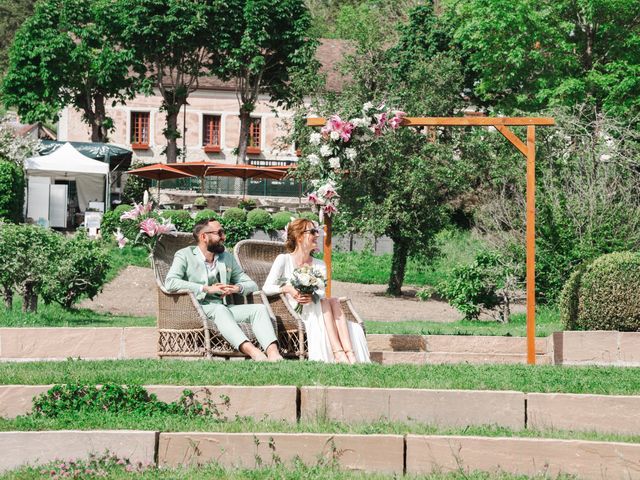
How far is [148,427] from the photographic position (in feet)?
20.6

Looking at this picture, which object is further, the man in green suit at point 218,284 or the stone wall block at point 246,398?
the man in green suit at point 218,284

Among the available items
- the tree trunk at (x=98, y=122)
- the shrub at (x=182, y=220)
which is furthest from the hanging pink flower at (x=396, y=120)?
the tree trunk at (x=98, y=122)

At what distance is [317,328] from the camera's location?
9539mm

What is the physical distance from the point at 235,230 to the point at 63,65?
17.6 m

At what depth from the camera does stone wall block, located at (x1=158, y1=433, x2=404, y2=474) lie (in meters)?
5.92

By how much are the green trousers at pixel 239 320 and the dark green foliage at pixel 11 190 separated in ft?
64.2

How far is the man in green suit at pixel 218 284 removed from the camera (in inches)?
370

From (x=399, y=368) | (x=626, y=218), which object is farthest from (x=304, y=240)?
(x=626, y=218)

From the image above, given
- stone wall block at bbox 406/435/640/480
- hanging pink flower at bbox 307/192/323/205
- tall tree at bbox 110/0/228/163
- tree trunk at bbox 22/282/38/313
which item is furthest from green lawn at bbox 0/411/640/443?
tall tree at bbox 110/0/228/163

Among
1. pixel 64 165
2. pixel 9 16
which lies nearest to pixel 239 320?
pixel 64 165

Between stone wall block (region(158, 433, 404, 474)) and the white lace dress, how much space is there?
10.4 ft

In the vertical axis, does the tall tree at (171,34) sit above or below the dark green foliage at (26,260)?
above

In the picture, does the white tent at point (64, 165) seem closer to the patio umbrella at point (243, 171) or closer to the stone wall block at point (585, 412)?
the patio umbrella at point (243, 171)

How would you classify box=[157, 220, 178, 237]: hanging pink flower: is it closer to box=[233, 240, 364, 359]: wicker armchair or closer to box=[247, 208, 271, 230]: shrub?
box=[233, 240, 364, 359]: wicker armchair
